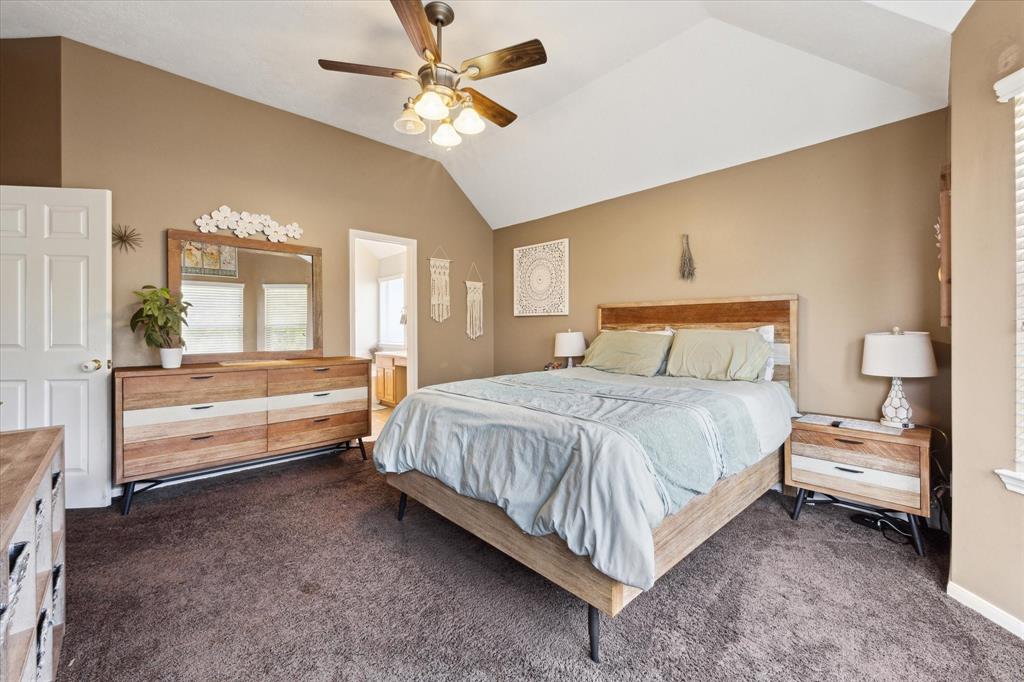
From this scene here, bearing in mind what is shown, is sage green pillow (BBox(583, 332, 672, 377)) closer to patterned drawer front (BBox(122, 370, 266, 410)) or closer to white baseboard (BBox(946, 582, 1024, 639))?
white baseboard (BBox(946, 582, 1024, 639))

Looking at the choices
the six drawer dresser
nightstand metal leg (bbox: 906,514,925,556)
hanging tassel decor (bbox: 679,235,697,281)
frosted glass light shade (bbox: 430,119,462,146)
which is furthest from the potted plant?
nightstand metal leg (bbox: 906,514,925,556)

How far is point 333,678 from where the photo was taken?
1.39 metres

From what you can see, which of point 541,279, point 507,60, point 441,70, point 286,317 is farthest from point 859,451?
point 286,317

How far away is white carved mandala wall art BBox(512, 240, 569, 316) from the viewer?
15.2 ft

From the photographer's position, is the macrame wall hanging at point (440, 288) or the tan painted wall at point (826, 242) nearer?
the tan painted wall at point (826, 242)

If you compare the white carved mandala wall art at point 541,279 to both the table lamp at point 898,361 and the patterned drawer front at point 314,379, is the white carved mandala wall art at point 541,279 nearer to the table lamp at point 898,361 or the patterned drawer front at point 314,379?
the patterned drawer front at point 314,379

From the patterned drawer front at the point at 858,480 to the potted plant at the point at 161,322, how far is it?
4100 millimetres

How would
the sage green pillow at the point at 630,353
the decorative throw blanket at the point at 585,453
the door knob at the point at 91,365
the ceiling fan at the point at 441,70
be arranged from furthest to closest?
1. the sage green pillow at the point at 630,353
2. the door knob at the point at 91,365
3. the ceiling fan at the point at 441,70
4. the decorative throw blanket at the point at 585,453

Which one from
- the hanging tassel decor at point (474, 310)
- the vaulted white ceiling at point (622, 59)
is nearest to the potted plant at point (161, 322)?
the vaulted white ceiling at point (622, 59)

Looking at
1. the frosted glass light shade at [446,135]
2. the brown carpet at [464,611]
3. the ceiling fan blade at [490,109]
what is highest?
the ceiling fan blade at [490,109]

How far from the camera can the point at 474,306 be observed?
17.1 feet

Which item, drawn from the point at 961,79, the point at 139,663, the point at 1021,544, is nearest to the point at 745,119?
the point at 961,79

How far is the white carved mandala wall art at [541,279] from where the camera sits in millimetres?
4637

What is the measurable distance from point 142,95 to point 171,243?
1.04 meters
